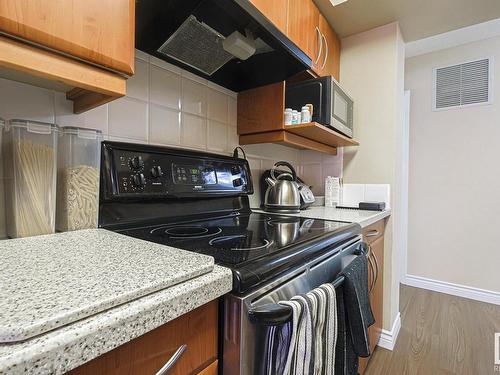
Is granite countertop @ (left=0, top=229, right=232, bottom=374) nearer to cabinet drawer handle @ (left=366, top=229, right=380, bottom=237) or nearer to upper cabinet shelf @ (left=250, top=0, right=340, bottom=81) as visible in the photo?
upper cabinet shelf @ (left=250, top=0, right=340, bottom=81)

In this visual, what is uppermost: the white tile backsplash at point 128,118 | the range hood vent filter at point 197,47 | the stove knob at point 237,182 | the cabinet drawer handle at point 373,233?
the range hood vent filter at point 197,47

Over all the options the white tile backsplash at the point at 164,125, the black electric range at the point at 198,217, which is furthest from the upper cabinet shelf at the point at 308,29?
the black electric range at the point at 198,217

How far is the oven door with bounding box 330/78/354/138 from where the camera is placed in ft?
4.68

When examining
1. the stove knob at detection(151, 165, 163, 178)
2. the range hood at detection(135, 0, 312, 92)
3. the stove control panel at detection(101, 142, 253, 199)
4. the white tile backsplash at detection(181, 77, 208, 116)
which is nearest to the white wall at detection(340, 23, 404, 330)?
the range hood at detection(135, 0, 312, 92)

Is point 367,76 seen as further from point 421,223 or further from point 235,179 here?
point 421,223

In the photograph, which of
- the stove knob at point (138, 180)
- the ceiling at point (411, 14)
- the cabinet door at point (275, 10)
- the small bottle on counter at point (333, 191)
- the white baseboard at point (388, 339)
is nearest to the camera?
the stove knob at point (138, 180)

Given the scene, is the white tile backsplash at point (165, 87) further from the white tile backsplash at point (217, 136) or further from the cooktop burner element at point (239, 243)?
the cooktop burner element at point (239, 243)

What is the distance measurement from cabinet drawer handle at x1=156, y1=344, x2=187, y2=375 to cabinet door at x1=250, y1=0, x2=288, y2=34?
3.46 ft

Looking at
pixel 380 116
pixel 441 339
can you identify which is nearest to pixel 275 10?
pixel 380 116

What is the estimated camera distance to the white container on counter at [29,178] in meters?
0.62

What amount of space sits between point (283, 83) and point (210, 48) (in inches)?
16.6

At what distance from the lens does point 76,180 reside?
0.71 m

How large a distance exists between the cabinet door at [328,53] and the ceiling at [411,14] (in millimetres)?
61

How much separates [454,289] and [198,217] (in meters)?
2.63
